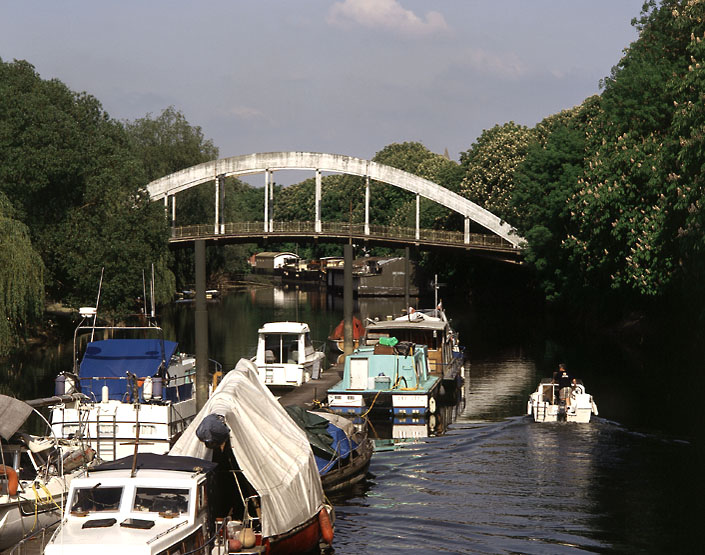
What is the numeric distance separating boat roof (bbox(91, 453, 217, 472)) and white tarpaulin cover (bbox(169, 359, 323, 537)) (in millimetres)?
1205

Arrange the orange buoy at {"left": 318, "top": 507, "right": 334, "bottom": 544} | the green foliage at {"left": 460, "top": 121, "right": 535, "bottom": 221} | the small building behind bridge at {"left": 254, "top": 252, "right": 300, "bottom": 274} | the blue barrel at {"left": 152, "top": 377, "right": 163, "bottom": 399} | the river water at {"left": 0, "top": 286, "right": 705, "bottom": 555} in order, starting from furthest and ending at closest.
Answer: the small building behind bridge at {"left": 254, "top": 252, "right": 300, "bottom": 274}
the green foliage at {"left": 460, "top": 121, "right": 535, "bottom": 221}
the blue barrel at {"left": 152, "top": 377, "right": 163, "bottom": 399}
the river water at {"left": 0, "top": 286, "right": 705, "bottom": 555}
the orange buoy at {"left": 318, "top": 507, "right": 334, "bottom": 544}

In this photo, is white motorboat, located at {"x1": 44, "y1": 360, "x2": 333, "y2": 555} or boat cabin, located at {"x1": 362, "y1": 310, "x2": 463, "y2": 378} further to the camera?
boat cabin, located at {"x1": 362, "y1": 310, "x2": 463, "y2": 378}

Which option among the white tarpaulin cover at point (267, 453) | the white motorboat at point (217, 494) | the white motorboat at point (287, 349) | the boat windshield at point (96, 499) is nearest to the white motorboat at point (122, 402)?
the white tarpaulin cover at point (267, 453)

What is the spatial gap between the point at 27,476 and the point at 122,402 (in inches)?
287

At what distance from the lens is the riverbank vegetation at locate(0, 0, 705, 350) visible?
4956 centimetres

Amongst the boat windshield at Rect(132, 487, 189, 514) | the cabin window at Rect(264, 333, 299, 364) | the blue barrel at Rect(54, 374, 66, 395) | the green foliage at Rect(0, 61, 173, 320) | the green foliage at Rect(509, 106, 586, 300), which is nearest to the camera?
the boat windshield at Rect(132, 487, 189, 514)

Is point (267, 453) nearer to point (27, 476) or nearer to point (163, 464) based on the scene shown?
point (163, 464)

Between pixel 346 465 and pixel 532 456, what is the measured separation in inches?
318

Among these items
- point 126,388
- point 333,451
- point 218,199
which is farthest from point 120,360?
point 218,199

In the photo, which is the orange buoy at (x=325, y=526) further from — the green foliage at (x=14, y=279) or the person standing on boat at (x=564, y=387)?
the green foliage at (x=14, y=279)

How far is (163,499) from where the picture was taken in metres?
18.0

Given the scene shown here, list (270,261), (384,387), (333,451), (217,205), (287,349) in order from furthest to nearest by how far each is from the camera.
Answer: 1. (270,261)
2. (217,205)
3. (287,349)
4. (384,387)
5. (333,451)

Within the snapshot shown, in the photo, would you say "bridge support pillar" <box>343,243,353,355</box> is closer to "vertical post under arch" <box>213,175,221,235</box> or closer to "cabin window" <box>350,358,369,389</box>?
"cabin window" <box>350,358,369,389</box>

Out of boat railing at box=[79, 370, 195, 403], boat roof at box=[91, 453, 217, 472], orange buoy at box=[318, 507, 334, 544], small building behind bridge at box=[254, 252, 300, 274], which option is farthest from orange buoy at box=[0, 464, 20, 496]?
small building behind bridge at box=[254, 252, 300, 274]
